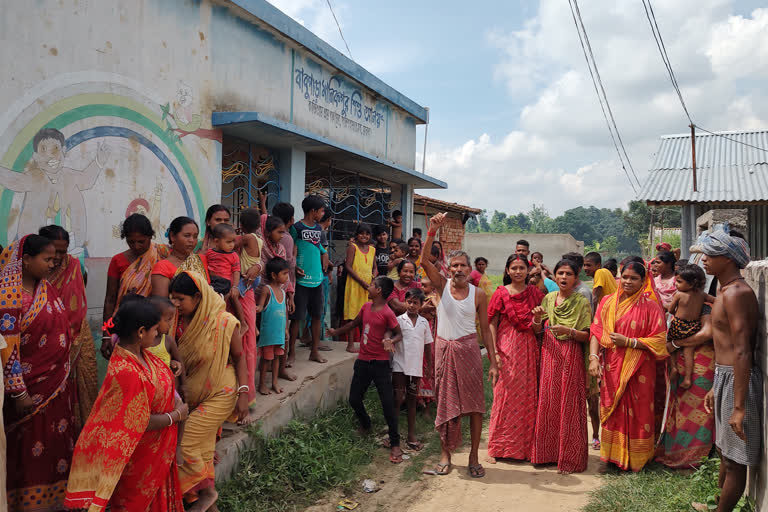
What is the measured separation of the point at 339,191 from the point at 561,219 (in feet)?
241

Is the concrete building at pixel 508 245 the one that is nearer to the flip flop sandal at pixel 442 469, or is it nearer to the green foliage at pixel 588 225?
the green foliage at pixel 588 225

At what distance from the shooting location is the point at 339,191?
9062 millimetres

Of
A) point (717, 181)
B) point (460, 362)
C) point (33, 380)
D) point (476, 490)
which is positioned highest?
point (717, 181)

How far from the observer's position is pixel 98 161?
14.5ft

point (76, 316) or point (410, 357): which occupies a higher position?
point (76, 316)

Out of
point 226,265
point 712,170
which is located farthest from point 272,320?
point 712,170

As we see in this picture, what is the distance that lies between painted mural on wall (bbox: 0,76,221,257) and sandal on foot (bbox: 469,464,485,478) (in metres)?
3.52

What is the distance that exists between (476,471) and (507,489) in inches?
12.6

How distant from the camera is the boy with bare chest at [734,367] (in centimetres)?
311

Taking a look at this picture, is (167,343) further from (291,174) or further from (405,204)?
(405,204)

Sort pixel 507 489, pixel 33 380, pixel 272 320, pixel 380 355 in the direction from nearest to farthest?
1. pixel 33 380
2. pixel 507 489
3. pixel 272 320
4. pixel 380 355

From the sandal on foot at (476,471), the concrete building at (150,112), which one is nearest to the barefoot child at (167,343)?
the concrete building at (150,112)

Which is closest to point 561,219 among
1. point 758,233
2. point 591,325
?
point 758,233

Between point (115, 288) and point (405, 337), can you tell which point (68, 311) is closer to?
point (115, 288)
